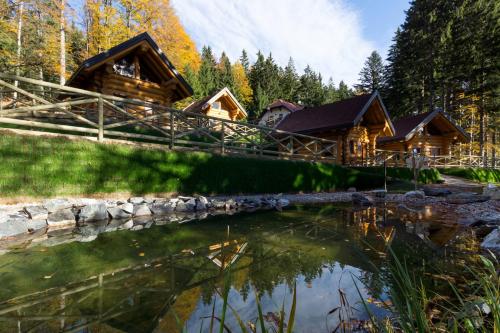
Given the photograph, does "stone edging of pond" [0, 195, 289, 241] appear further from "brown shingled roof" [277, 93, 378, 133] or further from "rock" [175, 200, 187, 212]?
"brown shingled roof" [277, 93, 378, 133]

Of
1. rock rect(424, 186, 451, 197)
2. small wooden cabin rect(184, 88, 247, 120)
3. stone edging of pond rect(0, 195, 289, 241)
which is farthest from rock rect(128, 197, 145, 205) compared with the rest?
small wooden cabin rect(184, 88, 247, 120)

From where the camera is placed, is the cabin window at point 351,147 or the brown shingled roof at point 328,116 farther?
the cabin window at point 351,147

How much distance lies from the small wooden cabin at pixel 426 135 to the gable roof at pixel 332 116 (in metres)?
5.81

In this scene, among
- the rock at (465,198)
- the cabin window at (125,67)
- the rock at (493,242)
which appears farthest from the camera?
the cabin window at (125,67)

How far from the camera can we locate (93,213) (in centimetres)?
613

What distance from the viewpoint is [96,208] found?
6184 millimetres

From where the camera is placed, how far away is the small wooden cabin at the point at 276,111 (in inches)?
1737

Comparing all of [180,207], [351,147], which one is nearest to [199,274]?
[180,207]

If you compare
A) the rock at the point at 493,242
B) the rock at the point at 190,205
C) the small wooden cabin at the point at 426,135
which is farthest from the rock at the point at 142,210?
the small wooden cabin at the point at 426,135

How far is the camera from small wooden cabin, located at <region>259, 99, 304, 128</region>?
44125 millimetres

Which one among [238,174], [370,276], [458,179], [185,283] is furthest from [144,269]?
[458,179]

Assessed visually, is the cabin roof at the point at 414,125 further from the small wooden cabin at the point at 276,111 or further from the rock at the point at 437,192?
the small wooden cabin at the point at 276,111

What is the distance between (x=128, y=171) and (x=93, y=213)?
1740 mm

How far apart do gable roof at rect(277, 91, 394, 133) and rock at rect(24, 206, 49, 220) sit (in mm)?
15486
